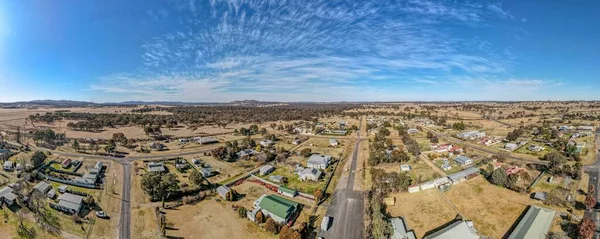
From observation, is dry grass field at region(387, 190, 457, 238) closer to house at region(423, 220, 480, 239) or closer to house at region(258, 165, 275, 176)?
house at region(423, 220, 480, 239)

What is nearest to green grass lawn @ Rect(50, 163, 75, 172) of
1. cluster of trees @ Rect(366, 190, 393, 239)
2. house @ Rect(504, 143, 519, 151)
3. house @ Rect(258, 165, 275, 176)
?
house @ Rect(258, 165, 275, 176)

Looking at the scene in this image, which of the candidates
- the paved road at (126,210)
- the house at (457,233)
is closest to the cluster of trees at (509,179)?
the house at (457,233)

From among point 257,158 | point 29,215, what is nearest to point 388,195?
point 257,158

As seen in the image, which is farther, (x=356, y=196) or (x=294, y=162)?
(x=294, y=162)

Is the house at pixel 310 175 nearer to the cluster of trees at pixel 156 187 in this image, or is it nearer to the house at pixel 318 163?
the house at pixel 318 163

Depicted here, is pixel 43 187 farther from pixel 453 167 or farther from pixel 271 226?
pixel 453 167

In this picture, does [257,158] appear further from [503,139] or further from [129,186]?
[503,139]

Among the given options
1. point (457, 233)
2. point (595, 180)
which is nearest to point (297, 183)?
point (457, 233)
